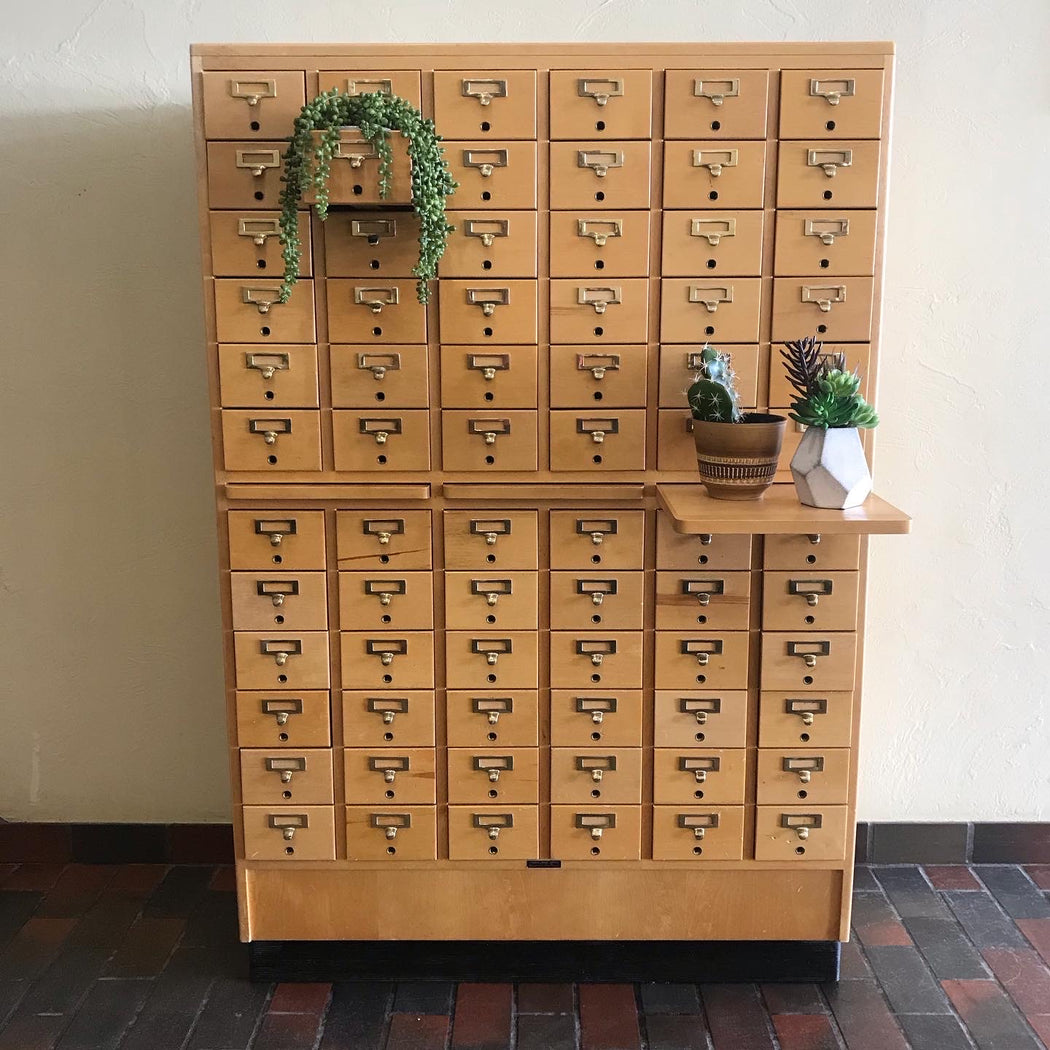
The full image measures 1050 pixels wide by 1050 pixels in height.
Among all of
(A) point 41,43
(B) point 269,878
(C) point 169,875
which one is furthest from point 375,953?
(A) point 41,43

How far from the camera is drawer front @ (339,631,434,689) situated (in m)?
2.34

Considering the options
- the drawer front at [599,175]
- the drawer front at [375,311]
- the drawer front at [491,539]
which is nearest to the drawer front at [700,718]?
the drawer front at [491,539]

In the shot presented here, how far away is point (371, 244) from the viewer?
2.19 m

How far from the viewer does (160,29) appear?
2570 mm

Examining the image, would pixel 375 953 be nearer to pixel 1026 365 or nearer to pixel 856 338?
pixel 856 338

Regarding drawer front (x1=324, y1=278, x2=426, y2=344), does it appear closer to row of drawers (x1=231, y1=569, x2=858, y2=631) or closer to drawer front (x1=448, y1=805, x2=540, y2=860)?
row of drawers (x1=231, y1=569, x2=858, y2=631)

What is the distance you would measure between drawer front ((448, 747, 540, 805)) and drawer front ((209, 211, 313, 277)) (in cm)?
118

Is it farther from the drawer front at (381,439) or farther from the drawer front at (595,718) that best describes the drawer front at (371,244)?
the drawer front at (595,718)

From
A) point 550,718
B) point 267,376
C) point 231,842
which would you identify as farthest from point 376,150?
point 231,842

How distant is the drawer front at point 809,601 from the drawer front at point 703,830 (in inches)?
18.4

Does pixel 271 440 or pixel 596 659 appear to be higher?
pixel 271 440

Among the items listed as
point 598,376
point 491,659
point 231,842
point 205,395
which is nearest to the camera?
point 598,376

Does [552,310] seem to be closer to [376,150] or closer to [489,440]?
[489,440]

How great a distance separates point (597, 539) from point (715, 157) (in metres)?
0.87
